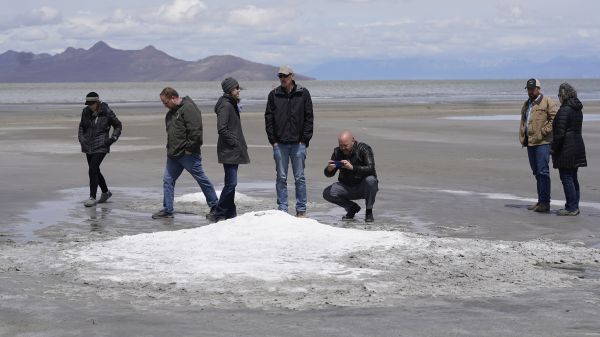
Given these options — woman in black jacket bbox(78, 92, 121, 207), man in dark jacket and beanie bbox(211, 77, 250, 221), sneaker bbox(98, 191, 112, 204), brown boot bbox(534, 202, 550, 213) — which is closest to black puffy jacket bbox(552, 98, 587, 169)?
brown boot bbox(534, 202, 550, 213)

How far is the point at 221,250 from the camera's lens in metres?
9.25

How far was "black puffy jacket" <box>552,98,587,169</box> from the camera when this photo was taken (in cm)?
1268

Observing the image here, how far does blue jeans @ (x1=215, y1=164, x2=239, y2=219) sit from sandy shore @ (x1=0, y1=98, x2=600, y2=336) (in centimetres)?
46

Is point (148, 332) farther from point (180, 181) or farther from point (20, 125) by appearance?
point (20, 125)

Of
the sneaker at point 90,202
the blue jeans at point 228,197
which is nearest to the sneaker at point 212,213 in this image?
the blue jeans at point 228,197

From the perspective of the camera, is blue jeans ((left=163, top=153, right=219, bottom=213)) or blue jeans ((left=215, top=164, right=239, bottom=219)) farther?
blue jeans ((left=163, top=153, right=219, bottom=213))

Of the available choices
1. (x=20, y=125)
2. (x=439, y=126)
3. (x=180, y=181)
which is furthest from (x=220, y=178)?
(x=20, y=125)

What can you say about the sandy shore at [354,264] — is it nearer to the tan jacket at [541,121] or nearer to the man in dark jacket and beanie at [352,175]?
the man in dark jacket and beanie at [352,175]

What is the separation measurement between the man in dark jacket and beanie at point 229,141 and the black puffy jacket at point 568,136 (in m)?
4.22

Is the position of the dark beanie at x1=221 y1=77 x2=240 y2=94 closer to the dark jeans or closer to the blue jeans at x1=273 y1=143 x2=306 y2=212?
the blue jeans at x1=273 y1=143 x2=306 y2=212

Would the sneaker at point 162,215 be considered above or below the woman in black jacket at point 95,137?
below

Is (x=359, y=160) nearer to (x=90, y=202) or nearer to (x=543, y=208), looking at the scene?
(x=543, y=208)

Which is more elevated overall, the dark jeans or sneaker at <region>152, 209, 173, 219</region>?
the dark jeans

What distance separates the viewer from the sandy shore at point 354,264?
6723 millimetres
